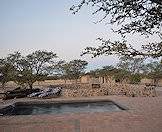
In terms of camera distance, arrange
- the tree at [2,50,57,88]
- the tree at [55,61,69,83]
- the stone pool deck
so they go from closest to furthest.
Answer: the stone pool deck < the tree at [2,50,57,88] < the tree at [55,61,69,83]

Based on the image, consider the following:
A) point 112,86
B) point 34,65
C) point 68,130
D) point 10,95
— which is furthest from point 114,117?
point 34,65

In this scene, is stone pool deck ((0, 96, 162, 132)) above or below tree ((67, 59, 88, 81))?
below

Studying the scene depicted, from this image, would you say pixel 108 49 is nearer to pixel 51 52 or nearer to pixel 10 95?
pixel 10 95

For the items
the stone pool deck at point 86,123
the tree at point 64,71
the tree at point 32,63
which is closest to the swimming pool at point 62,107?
the stone pool deck at point 86,123

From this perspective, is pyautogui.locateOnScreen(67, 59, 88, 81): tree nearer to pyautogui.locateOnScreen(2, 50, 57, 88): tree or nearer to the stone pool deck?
pyautogui.locateOnScreen(2, 50, 57, 88): tree

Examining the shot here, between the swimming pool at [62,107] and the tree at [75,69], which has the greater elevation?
the tree at [75,69]

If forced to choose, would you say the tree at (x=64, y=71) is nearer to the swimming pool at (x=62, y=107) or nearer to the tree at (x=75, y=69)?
the tree at (x=75, y=69)

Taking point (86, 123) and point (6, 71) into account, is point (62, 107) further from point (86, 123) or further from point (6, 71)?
point (6, 71)

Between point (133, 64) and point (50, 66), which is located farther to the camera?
point (133, 64)

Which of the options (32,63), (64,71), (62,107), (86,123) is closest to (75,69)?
(64,71)

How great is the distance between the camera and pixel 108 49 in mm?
4645

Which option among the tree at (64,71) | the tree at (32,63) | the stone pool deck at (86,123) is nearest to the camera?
the stone pool deck at (86,123)

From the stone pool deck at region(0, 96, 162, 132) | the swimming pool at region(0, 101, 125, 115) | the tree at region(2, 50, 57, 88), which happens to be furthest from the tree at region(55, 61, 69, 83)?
the stone pool deck at region(0, 96, 162, 132)

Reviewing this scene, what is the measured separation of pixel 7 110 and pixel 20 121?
17.3 feet
